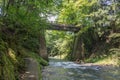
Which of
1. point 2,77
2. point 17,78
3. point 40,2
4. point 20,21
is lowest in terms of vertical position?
point 17,78

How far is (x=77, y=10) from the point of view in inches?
1324

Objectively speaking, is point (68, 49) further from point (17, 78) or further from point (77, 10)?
point (17, 78)

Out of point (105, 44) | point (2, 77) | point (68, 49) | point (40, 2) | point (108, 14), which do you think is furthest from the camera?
point (68, 49)

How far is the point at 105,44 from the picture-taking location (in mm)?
31016

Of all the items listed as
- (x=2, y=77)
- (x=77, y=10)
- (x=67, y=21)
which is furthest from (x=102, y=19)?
(x=2, y=77)

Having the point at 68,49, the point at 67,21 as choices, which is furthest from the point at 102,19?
the point at 68,49

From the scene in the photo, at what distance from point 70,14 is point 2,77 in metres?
29.5

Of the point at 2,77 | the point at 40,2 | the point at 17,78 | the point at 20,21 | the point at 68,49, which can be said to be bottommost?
the point at 68,49

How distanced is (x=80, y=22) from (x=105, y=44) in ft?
15.6

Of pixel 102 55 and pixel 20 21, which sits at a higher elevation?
pixel 20 21

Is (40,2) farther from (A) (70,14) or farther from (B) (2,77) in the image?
(A) (70,14)

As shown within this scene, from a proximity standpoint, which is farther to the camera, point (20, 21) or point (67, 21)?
point (67, 21)

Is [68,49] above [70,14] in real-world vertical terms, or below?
below

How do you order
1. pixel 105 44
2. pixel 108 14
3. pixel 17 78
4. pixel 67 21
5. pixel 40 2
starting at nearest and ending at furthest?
pixel 17 78, pixel 40 2, pixel 108 14, pixel 105 44, pixel 67 21
